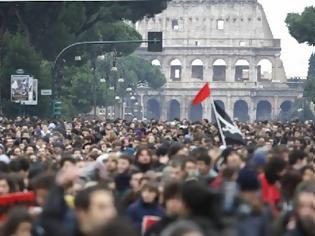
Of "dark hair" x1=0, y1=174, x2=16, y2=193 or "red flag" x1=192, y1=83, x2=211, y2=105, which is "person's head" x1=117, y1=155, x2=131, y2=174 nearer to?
"dark hair" x1=0, y1=174, x2=16, y2=193

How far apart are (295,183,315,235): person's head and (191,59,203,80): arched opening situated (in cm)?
17859

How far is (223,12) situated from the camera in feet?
649

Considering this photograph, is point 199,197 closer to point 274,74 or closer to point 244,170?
point 244,170

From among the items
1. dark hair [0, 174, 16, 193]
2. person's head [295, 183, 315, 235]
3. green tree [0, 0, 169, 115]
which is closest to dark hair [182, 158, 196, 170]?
dark hair [0, 174, 16, 193]

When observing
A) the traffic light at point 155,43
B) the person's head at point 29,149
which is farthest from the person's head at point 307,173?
the traffic light at point 155,43

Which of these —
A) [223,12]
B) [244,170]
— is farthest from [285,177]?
[223,12]

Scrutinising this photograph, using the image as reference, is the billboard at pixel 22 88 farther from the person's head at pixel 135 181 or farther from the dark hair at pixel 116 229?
the dark hair at pixel 116 229

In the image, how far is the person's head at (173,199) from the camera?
10.9 m

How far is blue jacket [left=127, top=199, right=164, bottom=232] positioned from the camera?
12.9 m

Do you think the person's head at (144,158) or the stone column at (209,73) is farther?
the stone column at (209,73)

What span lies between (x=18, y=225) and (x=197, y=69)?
182 m

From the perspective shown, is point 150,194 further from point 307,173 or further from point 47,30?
point 47,30

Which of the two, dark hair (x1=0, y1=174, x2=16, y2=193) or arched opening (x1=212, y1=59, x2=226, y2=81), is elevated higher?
dark hair (x1=0, y1=174, x2=16, y2=193)

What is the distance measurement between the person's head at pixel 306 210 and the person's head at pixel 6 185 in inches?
135
